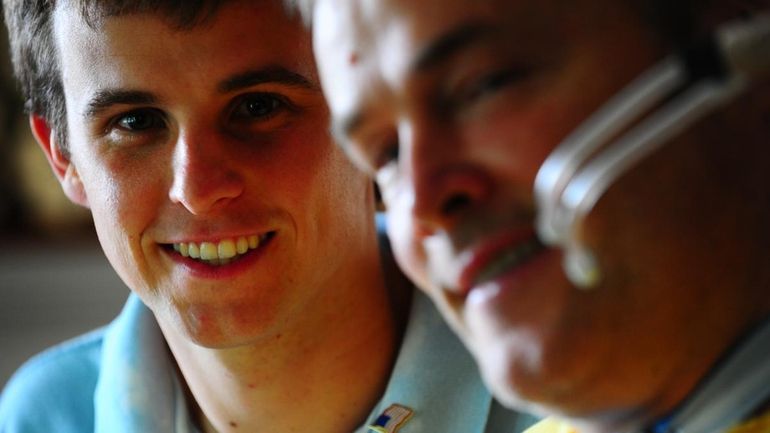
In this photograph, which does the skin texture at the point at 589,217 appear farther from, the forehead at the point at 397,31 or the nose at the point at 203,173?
the nose at the point at 203,173

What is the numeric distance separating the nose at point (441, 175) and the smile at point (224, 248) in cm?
46

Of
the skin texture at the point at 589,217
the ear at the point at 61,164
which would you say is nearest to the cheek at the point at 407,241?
the skin texture at the point at 589,217

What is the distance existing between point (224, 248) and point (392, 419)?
0.23 metres

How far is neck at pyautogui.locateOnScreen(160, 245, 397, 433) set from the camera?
1200 mm

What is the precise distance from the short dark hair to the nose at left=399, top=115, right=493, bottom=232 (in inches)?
16.9

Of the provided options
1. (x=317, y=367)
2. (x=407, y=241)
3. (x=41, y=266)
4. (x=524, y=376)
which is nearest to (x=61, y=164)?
(x=317, y=367)

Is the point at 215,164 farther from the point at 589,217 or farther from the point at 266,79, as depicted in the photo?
the point at 589,217

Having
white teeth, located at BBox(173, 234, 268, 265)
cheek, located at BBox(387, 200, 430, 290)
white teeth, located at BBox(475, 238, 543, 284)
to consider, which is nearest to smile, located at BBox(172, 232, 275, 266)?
white teeth, located at BBox(173, 234, 268, 265)

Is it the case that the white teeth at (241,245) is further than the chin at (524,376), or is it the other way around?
the white teeth at (241,245)

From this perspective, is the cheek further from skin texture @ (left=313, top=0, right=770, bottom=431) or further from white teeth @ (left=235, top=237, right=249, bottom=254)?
white teeth @ (left=235, top=237, right=249, bottom=254)

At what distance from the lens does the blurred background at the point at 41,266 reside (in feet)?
9.21

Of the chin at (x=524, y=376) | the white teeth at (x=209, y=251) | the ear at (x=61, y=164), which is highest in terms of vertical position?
the ear at (x=61, y=164)

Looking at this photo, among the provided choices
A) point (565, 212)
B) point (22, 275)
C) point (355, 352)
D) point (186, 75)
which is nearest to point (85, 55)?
point (186, 75)

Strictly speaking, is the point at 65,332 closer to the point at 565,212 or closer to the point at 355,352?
the point at 355,352
